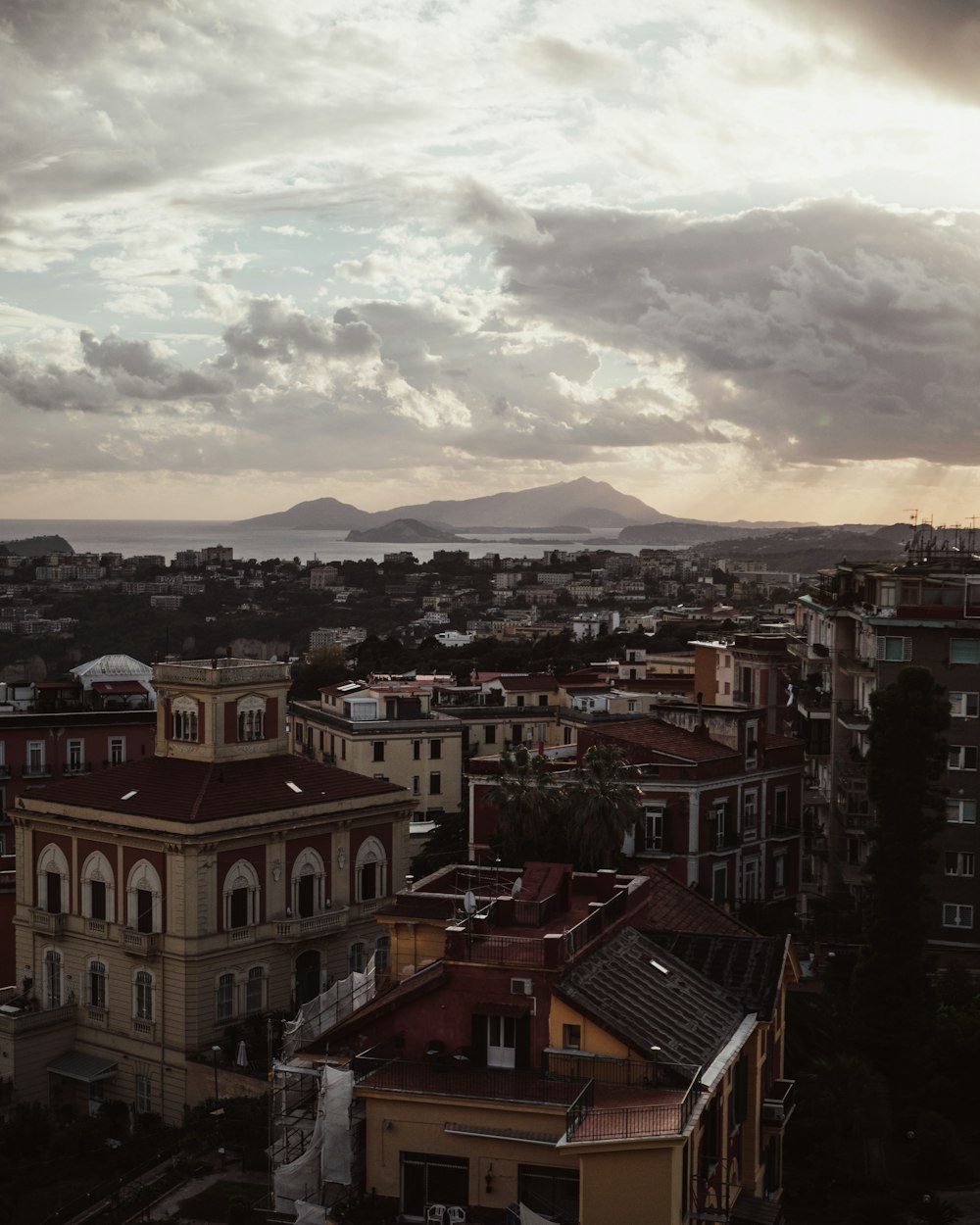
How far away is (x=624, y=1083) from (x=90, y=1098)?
24105mm

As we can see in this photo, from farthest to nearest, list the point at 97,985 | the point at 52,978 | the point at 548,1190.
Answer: the point at 52,978, the point at 97,985, the point at 548,1190

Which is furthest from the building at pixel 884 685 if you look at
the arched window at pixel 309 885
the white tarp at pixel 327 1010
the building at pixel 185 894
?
the white tarp at pixel 327 1010

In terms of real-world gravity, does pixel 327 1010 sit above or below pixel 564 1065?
below

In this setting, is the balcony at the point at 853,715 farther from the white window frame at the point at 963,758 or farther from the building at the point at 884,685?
the white window frame at the point at 963,758

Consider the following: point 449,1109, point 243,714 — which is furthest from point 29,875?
point 449,1109

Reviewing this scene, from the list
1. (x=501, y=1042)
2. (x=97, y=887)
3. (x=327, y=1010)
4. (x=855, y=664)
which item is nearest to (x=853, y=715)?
(x=855, y=664)

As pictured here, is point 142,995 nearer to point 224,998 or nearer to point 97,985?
point 97,985

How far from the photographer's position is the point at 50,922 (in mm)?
44625

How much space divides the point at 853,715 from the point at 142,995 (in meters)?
25.7

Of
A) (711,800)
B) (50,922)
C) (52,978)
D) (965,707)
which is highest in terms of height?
(965,707)

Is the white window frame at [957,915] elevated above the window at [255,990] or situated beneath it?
elevated above

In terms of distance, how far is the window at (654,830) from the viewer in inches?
1912

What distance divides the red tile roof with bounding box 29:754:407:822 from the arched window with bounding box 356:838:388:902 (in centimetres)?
163

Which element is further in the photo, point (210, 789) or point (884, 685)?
point (884, 685)
